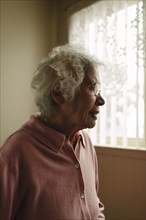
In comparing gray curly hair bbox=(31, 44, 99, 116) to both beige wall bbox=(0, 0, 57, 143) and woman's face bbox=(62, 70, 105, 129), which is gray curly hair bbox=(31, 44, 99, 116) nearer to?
woman's face bbox=(62, 70, 105, 129)

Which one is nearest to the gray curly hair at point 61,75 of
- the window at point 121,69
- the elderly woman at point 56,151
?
the elderly woman at point 56,151

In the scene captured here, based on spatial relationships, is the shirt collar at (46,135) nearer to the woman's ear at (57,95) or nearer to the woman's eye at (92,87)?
the woman's ear at (57,95)

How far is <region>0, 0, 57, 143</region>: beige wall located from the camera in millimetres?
2357

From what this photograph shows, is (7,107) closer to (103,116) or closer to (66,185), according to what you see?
(103,116)

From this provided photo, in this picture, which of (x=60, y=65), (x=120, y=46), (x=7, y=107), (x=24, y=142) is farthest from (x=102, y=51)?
(x=24, y=142)

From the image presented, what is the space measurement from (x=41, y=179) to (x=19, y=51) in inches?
67.8

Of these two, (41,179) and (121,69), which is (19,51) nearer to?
(121,69)

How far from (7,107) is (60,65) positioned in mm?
1383

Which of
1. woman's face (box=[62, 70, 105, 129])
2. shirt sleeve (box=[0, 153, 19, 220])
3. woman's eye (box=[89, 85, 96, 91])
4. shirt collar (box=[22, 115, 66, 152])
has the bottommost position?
shirt sleeve (box=[0, 153, 19, 220])

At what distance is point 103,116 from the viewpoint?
218 cm

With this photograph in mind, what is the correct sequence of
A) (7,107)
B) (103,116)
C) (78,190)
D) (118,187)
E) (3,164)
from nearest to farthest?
(3,164), (78,190), (118,187), (103,116), (7,107)

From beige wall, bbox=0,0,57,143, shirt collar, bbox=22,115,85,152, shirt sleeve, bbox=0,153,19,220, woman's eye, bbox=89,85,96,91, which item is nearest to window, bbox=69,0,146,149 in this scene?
beige wall, bbox=0,0,57,143

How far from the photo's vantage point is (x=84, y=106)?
3.67 ft

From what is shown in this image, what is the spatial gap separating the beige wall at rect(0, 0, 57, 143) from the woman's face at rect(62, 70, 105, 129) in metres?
Result: 1.35
